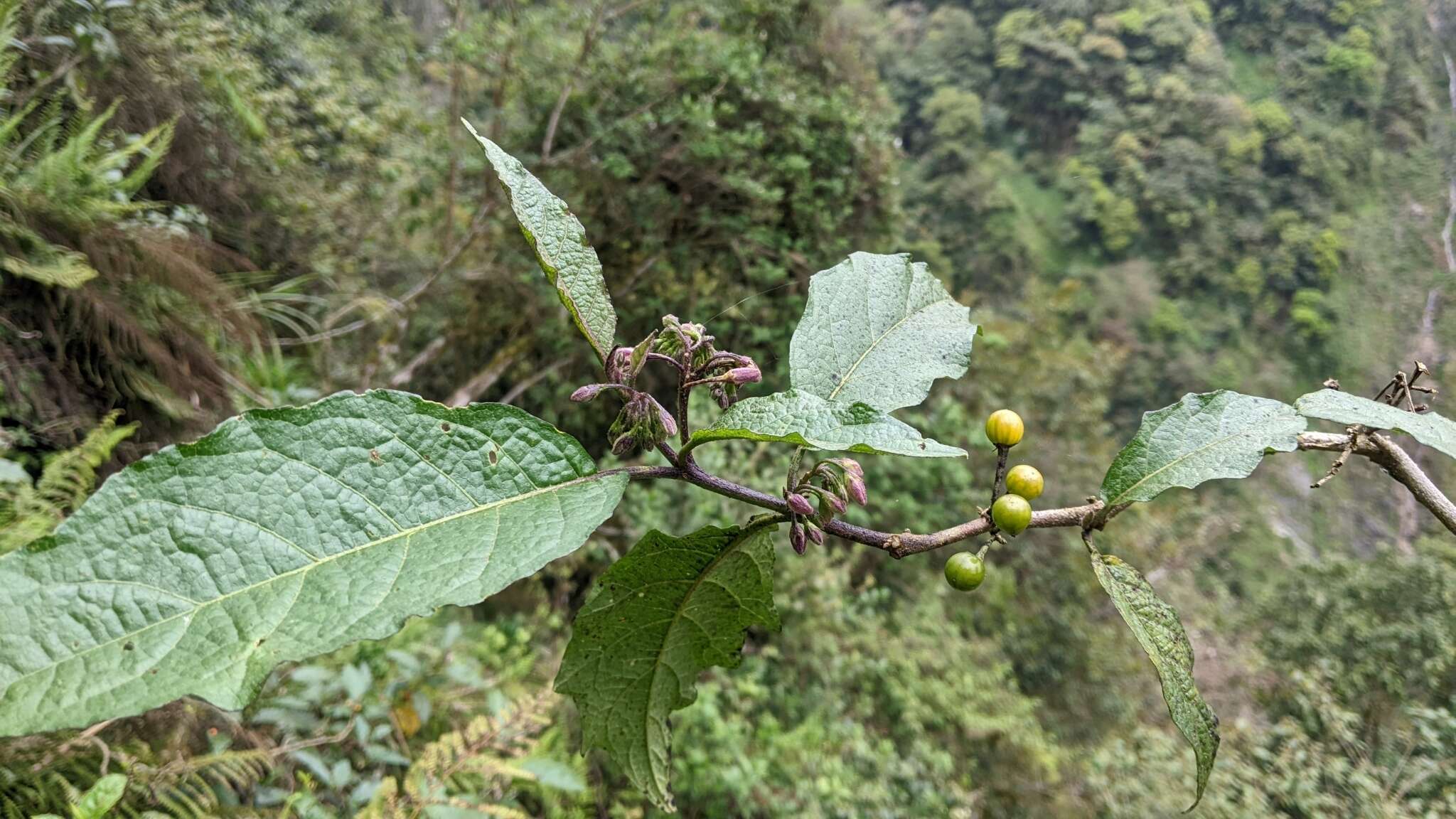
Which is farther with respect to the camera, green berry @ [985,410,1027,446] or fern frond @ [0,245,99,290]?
fern frond @ [0,245,99,290]

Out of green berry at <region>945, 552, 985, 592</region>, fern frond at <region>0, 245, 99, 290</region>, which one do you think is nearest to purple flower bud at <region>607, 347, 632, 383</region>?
green berry at <region>945, 552, 985, 592</region>

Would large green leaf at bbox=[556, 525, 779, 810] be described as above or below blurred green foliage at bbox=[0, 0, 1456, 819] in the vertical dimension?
above

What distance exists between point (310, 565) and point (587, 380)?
11.0ft

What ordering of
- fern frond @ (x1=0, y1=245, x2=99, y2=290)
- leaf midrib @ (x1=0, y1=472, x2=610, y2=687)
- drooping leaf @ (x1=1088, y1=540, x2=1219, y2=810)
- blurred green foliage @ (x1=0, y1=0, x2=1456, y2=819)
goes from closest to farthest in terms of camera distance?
leaf midrib @ (x1=0, y1=472, x2=610, y2=687)
drooping leaf @ (x1=1088, y1=540, x2=1219, y2=810)
fern frond @ (x1=0, y1=245, x2=99, y2=290)
blurred green foliage @ (x1=0, y1=0, x2=1456, y2=819)

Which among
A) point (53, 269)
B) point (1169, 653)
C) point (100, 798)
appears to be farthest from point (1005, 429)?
point (53, 269)

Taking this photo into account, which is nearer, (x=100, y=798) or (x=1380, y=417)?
(x=1380, y=417)

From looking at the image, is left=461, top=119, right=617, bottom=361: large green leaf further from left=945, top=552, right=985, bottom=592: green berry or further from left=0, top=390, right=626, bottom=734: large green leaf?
left=945, top=552, right=985, bottom=592: green berry

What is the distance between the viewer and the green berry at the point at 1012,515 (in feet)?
1.52

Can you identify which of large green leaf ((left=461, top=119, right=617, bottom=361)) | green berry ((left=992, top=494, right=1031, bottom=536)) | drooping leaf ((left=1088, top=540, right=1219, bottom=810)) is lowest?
drooping leaf ((left=1088, top=540, right=1219, bottom=810))

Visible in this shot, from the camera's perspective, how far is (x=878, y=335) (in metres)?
0.60

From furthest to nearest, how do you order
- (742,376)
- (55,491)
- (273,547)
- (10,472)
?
(55,491), (10,472), (742,376), (273,547)

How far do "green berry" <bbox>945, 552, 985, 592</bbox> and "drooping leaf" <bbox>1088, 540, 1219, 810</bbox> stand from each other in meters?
0.08

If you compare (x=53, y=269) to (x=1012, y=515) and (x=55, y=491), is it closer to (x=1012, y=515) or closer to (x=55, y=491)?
(x=55, y=491)

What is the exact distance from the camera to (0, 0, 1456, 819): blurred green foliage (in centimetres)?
180
